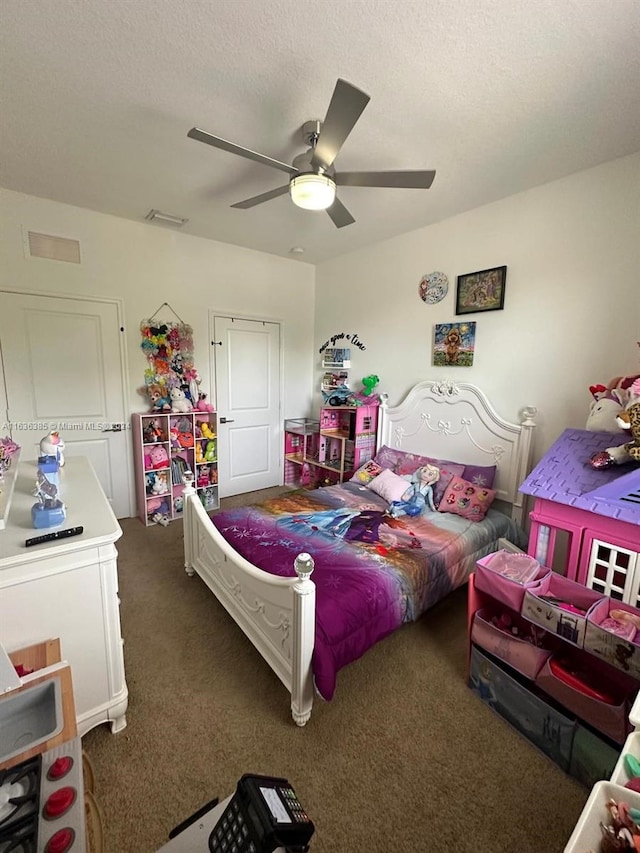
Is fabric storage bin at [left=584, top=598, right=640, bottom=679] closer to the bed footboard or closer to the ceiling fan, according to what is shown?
the bed footboard

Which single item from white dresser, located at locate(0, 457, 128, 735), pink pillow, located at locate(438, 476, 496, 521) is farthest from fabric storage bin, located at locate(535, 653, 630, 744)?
white dresser, located at locate(0, 457, 128, 735)

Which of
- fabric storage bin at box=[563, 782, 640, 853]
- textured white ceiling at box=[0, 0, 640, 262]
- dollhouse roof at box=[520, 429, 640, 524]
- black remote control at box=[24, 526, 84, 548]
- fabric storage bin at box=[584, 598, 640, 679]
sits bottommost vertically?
fabric storage bin at box=[584, 598, 640, 679]

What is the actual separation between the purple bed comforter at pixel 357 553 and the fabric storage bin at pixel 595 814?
1.05 m

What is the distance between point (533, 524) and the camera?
1.90 m

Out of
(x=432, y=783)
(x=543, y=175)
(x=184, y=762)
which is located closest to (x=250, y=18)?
(x=543, y=175)

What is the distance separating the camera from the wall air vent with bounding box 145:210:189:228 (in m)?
3.11

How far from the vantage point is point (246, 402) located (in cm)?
429

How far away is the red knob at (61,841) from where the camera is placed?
524 millimetres

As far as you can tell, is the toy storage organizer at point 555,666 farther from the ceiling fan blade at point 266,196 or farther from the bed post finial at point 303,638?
the ceiling fan blade at point 266,196

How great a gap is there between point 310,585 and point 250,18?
87.1 inches

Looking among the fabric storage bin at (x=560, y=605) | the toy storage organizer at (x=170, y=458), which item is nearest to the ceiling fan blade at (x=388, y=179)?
the fabric storage bin at (x=560, y=605)

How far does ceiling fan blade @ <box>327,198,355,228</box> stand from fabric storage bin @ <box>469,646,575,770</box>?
248 cm

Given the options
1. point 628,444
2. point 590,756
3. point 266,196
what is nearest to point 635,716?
point 590,756

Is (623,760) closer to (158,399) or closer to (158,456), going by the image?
(158,456)
